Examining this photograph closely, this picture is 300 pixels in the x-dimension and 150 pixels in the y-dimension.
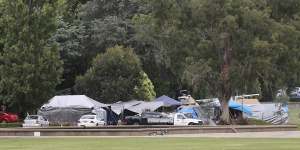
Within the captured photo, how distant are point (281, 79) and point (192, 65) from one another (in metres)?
7.78

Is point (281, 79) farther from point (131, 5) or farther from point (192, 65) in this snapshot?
point (131, 5)

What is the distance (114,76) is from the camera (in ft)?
242

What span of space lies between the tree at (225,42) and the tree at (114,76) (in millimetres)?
15435

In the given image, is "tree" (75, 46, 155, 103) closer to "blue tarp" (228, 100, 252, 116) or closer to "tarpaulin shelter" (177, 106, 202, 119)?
"tarpaulin shelter" (177, 106, 202, 119)

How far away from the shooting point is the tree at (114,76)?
240 ft

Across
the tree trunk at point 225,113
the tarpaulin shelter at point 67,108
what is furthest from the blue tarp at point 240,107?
the tarpaulin shelter at point 67,108

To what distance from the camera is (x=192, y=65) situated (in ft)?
180

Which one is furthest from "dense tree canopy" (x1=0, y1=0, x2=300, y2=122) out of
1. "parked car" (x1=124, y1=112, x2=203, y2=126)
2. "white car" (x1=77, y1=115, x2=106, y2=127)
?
"white car" (x1=77, y1=115, x2=106, y2=127)

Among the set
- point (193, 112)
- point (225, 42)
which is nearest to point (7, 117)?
point (193, 112)

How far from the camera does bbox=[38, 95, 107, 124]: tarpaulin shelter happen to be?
61438 millimetres

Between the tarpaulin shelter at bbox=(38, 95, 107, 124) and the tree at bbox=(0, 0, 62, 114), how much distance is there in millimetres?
2106

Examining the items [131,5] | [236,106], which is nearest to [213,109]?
[236,106]

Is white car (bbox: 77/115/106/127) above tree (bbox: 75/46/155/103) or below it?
below

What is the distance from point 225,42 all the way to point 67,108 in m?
16.5
